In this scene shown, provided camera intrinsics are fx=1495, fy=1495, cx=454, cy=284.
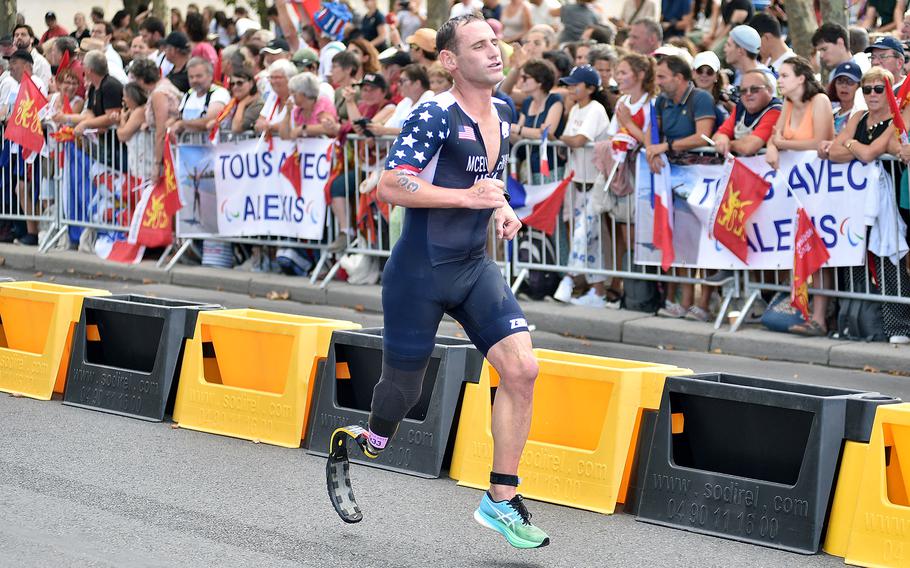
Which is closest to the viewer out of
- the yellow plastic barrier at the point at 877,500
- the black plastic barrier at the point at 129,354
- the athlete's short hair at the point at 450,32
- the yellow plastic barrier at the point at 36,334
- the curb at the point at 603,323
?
the yellow plastic barrier at the point at 877,500

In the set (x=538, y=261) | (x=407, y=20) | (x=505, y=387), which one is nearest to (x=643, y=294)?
(x=538, y=261)

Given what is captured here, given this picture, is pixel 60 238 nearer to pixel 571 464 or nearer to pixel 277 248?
pixel 277 248

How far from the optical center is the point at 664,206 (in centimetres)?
1182

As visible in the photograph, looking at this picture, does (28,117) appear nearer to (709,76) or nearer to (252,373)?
(709,76)

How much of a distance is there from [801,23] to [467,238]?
449 inches

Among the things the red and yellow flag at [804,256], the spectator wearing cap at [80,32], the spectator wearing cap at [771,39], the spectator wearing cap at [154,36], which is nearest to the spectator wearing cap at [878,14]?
the spectator wearing cap at [771,39]

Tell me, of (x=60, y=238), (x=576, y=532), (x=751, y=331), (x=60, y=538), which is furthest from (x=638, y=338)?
(x=60, y=238)

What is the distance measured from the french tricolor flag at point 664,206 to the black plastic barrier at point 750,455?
5.19 metres

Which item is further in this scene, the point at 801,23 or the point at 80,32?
the point at 80,32

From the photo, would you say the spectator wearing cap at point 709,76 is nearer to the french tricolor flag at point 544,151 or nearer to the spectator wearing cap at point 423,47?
the french tricolor flag at point 544,151

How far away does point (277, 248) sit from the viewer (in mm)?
14820

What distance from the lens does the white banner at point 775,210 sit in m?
10.7

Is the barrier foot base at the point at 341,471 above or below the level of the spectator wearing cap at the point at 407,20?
below

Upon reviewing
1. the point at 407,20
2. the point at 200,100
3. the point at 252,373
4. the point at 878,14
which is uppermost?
the point at 878,14
